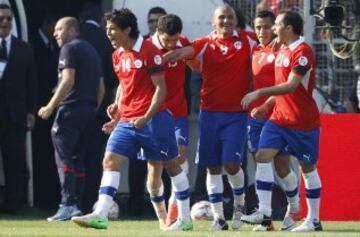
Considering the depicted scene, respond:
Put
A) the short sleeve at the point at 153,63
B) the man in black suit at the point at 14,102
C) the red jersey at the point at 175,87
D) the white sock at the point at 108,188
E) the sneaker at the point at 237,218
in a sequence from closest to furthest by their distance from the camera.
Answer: the white sock at the point at 108,188 → the short sleeve at the point at 153,63 → the sneaker at the point at 237,218 → the red jersey at the point at 175,87 → the man in black suit at the point at 14,102

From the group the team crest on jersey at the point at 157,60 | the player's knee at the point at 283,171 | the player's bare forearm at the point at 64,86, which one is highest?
the team crest on jersey at the point at 157,60

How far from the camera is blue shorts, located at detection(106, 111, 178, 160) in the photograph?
15.4 metres

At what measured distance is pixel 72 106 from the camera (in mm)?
19172

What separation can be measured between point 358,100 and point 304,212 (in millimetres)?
2915

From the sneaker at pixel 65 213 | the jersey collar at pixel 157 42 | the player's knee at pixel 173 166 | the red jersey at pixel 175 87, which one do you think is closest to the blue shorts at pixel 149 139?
the player's knee at pixel 173 166

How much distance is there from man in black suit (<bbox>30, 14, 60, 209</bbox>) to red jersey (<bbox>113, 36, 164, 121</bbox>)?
5295 mm

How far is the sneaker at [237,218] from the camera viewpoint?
16625 millimetres

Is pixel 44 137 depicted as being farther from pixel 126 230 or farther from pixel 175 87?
pixel 126 230

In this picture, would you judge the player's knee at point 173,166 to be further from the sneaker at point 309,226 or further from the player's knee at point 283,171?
the sneaker at point 309,226

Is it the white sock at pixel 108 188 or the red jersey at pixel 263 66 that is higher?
the red jersey at pixel 263 66

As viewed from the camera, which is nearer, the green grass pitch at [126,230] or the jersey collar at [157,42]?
the green grass pitch at [126,230]

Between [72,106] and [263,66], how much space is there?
3.24 metres

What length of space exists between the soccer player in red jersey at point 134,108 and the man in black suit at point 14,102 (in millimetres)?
3905

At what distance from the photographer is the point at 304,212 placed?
18.6 m
